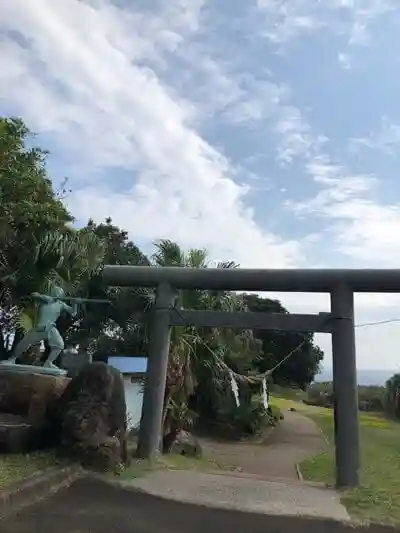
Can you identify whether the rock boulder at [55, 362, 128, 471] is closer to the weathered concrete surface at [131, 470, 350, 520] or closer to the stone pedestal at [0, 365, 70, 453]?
the stone pedestal at [0, 365, 70, 453]

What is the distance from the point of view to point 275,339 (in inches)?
1265

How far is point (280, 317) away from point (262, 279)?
0.61m

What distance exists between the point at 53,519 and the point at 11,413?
9.61ft

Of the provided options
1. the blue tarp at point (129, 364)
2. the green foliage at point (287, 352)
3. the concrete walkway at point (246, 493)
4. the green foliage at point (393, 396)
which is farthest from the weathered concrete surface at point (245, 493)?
the green foliage at point (287, 352)

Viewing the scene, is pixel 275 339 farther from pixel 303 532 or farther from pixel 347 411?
pixel 303 532

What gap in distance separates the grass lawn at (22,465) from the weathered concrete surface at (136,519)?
1.46 feet

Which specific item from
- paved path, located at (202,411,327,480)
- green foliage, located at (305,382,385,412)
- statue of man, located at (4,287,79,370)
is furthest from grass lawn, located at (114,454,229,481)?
green foliage, located at (305,382,385,412)

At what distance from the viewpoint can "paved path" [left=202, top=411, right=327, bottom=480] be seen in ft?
42.9

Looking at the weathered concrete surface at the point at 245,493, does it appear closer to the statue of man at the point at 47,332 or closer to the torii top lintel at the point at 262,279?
the statue of man at the point at 47,332

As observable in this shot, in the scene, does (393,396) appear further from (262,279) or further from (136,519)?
(136,519)

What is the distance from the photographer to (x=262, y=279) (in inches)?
295

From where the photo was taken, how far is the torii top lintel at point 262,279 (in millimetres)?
7156

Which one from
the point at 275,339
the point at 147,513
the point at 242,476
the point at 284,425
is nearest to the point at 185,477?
the point at 242,476

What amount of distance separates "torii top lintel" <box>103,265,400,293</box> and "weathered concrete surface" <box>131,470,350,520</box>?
2.61 meters
